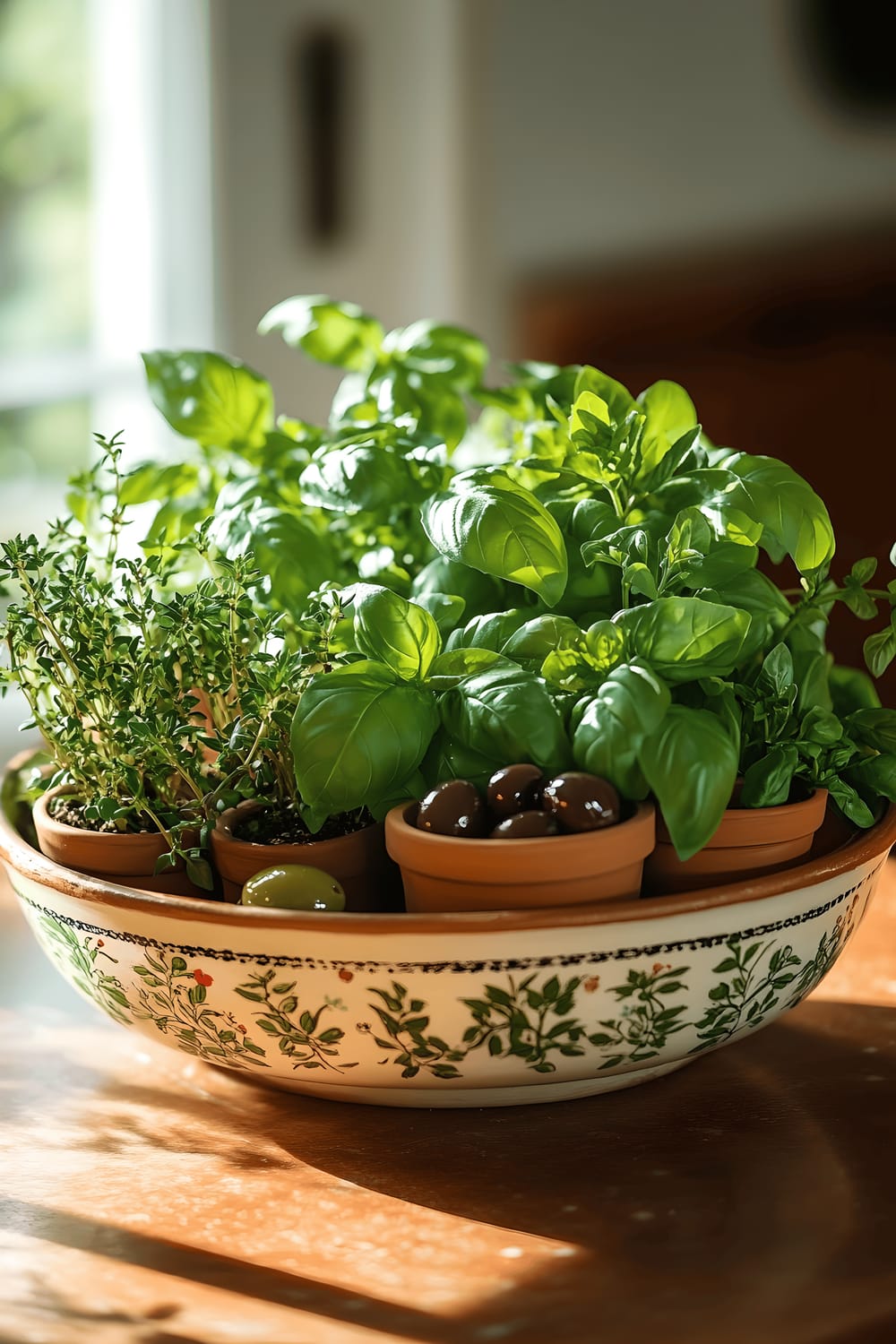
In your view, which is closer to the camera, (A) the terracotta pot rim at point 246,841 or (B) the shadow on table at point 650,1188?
(B) the shadow on table at point 650,1188

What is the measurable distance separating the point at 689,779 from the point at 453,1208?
22cm

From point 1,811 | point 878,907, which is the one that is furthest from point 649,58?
point 1,811

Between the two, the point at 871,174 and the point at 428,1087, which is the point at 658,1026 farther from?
the point at 871,174

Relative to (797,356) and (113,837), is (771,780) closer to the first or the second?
(113,837)

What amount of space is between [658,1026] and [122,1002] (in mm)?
265

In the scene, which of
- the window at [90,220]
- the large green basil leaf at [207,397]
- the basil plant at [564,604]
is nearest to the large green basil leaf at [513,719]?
the basil plant at [564,604]

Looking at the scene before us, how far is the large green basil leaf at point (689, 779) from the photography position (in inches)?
24.3

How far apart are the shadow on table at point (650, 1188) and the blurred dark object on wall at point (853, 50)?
1.68 m

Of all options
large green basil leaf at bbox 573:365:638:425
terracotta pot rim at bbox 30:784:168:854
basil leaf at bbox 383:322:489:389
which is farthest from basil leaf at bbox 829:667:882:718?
terracotta pot rim at bbox 30:784:168:854

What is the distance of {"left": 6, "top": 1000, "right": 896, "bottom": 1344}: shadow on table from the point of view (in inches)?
20.7

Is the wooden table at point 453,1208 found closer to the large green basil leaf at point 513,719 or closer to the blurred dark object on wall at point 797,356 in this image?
the large green basil leaf at point 513,719

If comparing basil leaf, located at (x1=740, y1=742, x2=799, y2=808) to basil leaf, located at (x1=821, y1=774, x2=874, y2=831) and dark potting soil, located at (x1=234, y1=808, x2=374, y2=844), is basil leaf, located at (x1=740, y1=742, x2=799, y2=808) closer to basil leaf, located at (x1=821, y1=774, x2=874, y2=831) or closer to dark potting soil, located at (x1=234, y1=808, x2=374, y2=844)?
basil leaf, located at (x1=821, y1=774, x2=874, y2=831)

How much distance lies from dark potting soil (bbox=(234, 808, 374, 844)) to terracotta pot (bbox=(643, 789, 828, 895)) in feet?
0.50

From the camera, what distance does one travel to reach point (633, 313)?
221 cm
